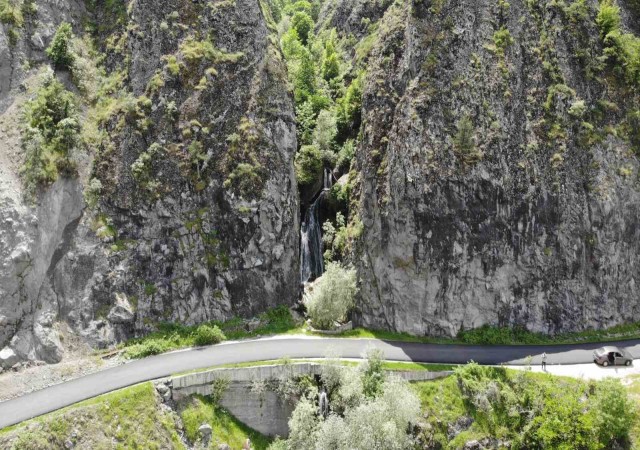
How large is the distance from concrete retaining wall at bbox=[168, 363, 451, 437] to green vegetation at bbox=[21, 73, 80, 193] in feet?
57.6

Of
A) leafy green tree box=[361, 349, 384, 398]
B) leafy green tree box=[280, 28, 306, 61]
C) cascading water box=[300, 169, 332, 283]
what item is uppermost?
leafy green tree box=[280, 28, 306, 61]

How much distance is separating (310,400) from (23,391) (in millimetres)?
16194

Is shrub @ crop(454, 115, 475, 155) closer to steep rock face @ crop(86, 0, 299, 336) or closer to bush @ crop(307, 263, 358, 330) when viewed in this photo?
bush @ crop(307, 263, 358, 330)

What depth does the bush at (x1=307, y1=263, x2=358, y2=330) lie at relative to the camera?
115 ft

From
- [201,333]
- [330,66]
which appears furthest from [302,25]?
[201,333]

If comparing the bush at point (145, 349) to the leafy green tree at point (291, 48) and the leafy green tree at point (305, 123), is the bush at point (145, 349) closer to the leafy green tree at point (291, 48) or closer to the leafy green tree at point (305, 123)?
the leafy green tree at point (305, 123)

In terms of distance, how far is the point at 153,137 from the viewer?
37812 mm

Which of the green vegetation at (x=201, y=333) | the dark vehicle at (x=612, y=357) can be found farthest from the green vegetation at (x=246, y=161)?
the dark vehicle at (x=612, y=357)

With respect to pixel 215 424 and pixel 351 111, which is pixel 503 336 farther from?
pixel 351 111

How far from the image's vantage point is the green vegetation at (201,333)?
32.4m

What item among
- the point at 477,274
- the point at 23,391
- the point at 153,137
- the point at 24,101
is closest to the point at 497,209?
the point at 477,274

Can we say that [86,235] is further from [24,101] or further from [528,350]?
[528,350]

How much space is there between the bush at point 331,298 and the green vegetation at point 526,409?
25.7 feet

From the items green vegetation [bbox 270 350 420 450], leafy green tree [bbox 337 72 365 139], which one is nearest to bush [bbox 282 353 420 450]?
green vegetation [bbox 270 350 420 450]
